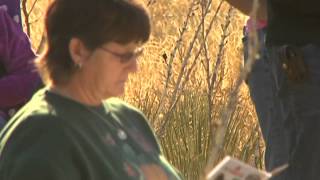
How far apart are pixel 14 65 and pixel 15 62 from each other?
0.01 m

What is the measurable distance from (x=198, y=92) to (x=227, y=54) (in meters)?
0.66

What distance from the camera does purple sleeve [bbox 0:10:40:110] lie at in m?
3.56

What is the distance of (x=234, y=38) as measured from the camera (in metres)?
5.96

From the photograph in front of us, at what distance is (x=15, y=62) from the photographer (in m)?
3.59

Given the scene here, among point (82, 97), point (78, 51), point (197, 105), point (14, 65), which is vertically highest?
point (78, 51)

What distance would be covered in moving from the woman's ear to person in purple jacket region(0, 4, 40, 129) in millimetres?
1085

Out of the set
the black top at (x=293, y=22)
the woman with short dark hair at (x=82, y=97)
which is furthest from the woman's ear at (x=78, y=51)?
the black top at (x=293, y=22)

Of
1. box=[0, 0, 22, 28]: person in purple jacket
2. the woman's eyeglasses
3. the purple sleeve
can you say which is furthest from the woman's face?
box=[0, 0, 22, 28]: person in purple jacket

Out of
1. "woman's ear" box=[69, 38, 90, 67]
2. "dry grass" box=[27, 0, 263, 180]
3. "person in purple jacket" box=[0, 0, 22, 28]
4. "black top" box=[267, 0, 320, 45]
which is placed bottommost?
"dry grass" box=[27, 0, 263, 180]

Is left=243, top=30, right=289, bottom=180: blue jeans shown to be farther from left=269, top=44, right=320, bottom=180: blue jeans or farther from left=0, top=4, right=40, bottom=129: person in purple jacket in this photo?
left=0, top=4, right=40, bottom=129: person in purple jacket

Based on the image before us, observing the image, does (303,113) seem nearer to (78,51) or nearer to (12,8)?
(78,51)

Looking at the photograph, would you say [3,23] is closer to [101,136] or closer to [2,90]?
[2,90]

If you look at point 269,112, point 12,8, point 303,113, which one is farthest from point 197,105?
point 303,113

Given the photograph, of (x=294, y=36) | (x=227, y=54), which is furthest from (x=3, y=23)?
(x=227, y=54)
